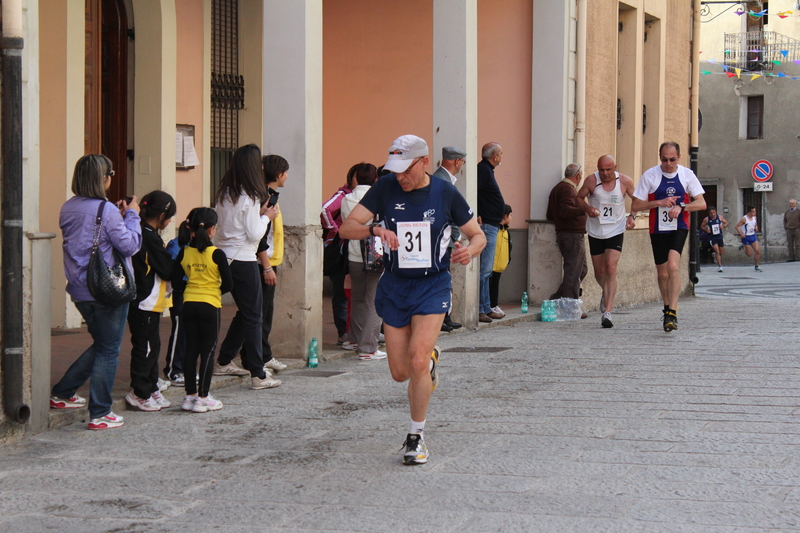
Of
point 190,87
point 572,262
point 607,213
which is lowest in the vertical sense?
point 572,262

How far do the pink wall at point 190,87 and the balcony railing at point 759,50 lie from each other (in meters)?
29.1

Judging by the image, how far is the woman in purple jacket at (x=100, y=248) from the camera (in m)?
6.20

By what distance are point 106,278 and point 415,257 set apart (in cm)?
193

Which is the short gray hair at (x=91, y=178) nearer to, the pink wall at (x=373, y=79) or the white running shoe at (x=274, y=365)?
the white running shoe at (x=274, y=365)

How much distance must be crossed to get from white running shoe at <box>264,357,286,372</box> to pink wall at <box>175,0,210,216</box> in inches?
157

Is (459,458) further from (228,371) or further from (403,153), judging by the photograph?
(228,371)

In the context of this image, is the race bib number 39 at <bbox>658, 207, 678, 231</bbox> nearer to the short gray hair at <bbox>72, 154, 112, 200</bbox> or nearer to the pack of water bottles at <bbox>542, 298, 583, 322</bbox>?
the pack of water bottles at <bbox>542, 298, 583, 322</bbox>

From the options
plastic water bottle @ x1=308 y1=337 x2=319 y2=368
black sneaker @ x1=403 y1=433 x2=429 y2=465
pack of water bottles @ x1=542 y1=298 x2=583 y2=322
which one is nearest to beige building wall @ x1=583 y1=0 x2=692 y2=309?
pack of water bottles @ x1=542 y1=298 x2=583 y2=322

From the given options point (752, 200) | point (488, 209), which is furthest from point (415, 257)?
point (752, 200)

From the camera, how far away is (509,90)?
46.6ft

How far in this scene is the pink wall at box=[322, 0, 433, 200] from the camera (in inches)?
584

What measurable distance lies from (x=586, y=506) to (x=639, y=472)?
690 mm

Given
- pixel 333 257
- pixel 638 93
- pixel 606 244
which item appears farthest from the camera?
pixel 638 93

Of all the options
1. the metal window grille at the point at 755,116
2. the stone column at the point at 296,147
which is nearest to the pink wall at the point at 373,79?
the stone column at the point at 296,147
